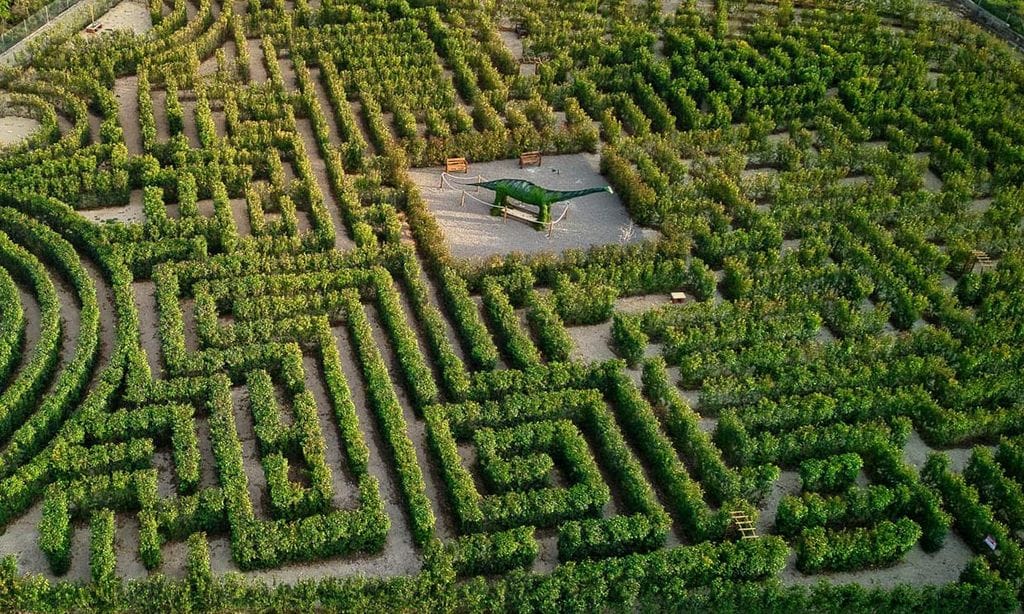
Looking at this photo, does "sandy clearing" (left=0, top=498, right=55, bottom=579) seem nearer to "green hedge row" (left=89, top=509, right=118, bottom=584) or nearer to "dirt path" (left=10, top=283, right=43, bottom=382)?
"green hedge row" (left=89, top=509, right=118, bottom=584)

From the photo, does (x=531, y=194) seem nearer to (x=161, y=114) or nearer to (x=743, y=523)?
(x=743, y=523)

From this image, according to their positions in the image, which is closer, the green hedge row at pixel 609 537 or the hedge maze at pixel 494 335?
the hedge maze at pixel 494 335

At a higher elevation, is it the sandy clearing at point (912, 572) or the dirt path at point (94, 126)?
the sandy clearing at point (912, 572)

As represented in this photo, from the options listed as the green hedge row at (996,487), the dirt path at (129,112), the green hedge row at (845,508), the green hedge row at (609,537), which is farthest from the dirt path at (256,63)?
the green hedge row at (996,487)

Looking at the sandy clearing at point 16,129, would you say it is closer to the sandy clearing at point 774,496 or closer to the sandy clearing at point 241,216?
the sandy clearing at point 241,216

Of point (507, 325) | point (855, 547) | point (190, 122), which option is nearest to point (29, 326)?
point (190, 122)

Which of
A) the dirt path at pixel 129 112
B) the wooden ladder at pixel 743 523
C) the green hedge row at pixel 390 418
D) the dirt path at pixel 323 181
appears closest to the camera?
the green hedge row at pixel 390 418

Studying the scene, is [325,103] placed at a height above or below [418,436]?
above

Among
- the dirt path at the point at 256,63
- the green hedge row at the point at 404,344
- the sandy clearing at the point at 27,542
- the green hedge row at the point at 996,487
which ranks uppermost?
the green hedge row at the point at 996,487
